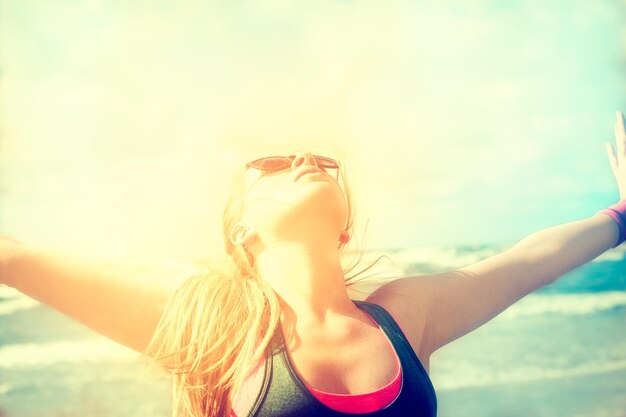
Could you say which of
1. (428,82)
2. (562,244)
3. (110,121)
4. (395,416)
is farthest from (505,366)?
(110,121)

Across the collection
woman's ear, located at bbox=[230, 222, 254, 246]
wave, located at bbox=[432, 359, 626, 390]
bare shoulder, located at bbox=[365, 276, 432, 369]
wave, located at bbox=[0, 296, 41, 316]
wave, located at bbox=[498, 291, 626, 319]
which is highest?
woman's ear, located at bbox=[230, 222, 254, 246]

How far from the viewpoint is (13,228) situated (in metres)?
2.84

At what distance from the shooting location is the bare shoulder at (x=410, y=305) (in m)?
1.82

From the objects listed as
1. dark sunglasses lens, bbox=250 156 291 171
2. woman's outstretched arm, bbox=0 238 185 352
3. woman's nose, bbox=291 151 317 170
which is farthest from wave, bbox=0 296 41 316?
woman's nose, bbox=291 151 317 170

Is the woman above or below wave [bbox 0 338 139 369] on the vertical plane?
above

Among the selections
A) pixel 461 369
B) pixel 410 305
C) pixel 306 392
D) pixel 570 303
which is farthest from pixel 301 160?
pixel 570 303

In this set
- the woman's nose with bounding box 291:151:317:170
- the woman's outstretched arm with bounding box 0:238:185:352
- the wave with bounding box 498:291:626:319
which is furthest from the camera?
the wave with bounding box 498:291:626:319

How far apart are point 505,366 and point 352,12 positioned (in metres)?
2.47

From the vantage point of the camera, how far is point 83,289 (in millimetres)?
1603

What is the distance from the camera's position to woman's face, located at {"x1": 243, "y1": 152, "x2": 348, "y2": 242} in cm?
170

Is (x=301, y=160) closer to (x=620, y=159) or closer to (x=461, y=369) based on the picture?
(x=620, y=159)

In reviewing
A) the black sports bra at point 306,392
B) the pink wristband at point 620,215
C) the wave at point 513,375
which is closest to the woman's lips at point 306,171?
the black sports bra at point 306,392

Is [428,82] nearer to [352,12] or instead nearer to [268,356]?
[352,12]

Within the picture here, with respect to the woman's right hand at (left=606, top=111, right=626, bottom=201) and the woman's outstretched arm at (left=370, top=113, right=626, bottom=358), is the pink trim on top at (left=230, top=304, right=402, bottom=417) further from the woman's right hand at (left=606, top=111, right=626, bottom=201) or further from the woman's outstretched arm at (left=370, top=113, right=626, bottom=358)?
the woman's right hand at (left=606, top=111, right=626, bottom=201)
